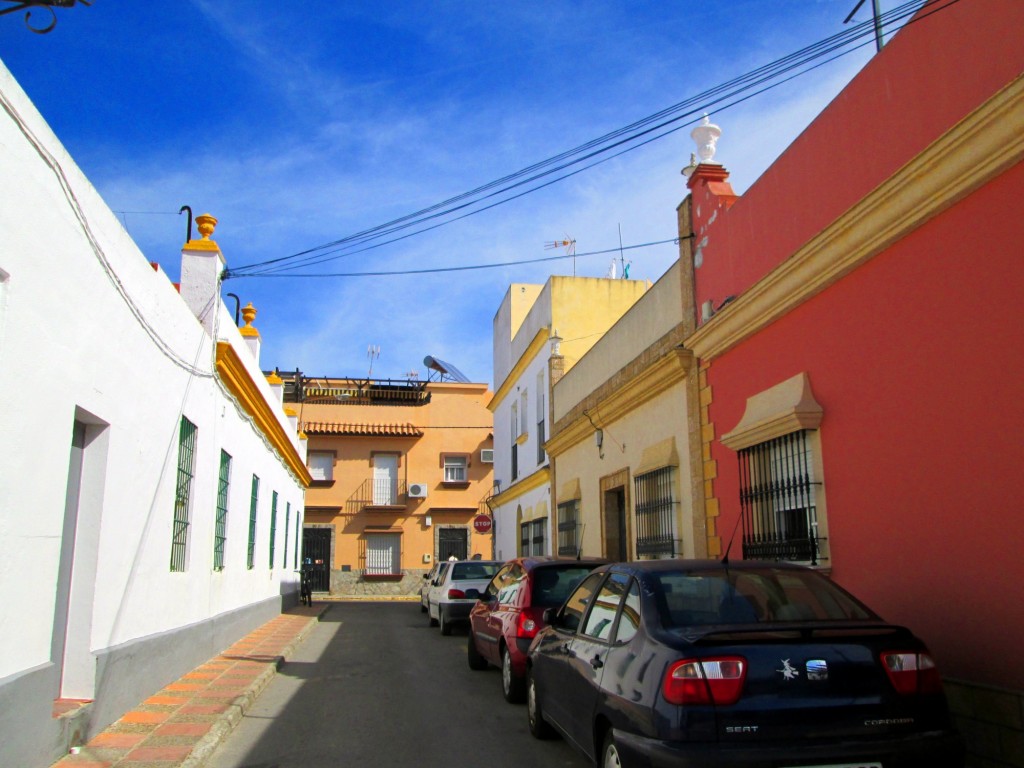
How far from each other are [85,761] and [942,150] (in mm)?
7097

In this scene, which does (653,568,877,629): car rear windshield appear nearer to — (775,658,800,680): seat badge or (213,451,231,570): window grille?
(775,658,800,680): seat badge

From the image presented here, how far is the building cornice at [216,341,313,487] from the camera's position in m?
11.2

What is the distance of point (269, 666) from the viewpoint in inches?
406

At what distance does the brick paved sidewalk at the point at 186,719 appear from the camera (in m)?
5.78

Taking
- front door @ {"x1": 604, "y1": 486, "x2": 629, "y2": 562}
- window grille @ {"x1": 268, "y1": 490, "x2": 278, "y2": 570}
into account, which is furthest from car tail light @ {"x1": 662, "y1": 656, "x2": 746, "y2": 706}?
window grille @ {"x1": 268, "y1": 490, "x2": 278, "y2": 570}

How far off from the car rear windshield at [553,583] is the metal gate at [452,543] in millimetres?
26069

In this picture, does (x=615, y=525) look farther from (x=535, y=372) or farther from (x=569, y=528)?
(x=535, y=372)

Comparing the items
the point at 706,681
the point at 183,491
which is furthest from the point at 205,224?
the point at 706,681

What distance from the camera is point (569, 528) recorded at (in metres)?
17.4

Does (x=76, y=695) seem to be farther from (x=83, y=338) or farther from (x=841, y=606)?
(x=841, y=606)

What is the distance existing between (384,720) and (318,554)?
26.8m

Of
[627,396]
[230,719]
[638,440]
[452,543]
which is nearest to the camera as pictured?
[230,719]

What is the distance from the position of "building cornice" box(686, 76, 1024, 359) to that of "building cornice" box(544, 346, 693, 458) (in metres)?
1.75

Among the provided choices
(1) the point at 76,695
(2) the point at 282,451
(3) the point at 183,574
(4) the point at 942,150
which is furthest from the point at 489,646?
(2) the point at 282,451
